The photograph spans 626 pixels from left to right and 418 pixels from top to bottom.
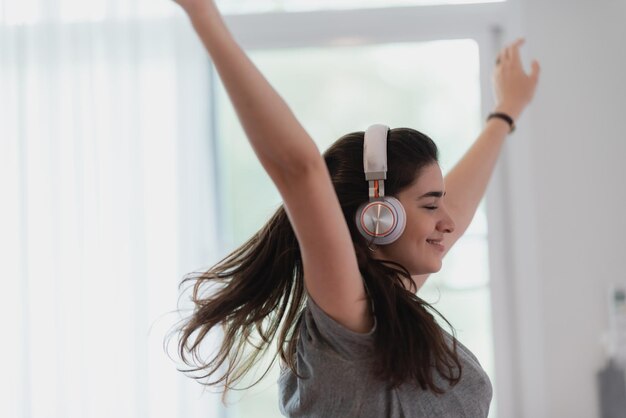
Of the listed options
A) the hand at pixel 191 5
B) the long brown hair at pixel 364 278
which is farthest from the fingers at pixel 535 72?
the hand at pixel 191 5

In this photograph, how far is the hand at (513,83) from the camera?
165cm

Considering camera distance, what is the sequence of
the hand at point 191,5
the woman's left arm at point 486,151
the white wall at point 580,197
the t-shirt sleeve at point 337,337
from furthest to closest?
the white wall at point 580,197, the woman's left arm at point 486,151, the t-shirt sleeve at point 337,337, the hand at point 191,5

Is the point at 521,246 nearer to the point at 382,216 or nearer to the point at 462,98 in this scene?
the point at 462,98

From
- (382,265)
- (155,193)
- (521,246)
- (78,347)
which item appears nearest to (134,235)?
(155,193)

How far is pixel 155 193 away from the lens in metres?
2.54

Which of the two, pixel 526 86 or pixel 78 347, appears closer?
pixel 526 86

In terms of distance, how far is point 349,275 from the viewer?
0.91 m

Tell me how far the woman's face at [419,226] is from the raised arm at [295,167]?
7.0 inches

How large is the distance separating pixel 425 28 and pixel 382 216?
66.9 inches

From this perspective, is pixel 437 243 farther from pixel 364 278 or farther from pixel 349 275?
pixel 349 275

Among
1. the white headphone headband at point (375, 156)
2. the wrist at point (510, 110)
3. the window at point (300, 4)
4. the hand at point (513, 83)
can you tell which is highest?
the window at point (300, 4)

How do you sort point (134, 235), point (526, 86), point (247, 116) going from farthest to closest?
point (134, 235) → point (526, 86) → point (247, 116)

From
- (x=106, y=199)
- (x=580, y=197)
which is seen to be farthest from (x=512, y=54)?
(x=106, y=199)

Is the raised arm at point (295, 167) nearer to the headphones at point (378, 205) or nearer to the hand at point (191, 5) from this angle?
the hand at point (191, 5)
